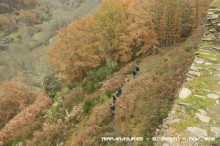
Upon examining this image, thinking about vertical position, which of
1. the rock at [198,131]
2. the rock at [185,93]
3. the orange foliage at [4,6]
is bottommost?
the orange foliage at [4,6]

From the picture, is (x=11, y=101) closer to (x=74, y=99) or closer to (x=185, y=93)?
(x=74, y=99)

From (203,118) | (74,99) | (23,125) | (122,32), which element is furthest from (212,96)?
(122,32)

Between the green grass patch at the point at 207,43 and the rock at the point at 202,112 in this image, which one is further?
the green grass patch at the point at 207,43

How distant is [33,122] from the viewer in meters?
34.7

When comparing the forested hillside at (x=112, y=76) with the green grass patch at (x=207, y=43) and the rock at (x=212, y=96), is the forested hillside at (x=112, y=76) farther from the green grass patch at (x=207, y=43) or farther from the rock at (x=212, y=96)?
the rock at (x=212, y=96)

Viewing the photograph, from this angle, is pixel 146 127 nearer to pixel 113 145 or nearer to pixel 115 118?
pixel 113 145

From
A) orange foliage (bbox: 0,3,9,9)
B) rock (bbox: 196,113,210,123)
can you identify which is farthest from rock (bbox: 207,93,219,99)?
orange foliage (bbox: 0,3,9,9)

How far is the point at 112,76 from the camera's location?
36406 mm

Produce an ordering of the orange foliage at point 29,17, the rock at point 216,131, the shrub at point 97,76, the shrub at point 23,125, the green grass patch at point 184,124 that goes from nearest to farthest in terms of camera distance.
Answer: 1. the rock at point 216,131
2. the green grass patch at point 184,124
3. the shrub at point 23,125
4. the shrub at point 97,76
5. the orange foliage at point 29,17

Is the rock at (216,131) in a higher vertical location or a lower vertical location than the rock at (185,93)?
lower

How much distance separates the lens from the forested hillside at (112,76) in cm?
2148

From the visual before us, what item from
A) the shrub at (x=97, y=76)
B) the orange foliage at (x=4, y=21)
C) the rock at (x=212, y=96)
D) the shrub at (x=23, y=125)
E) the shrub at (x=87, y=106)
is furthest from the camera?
the orange foliage at (x=4, y=21)

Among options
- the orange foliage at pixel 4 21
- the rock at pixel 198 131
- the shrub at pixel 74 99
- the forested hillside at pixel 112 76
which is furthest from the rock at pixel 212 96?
the orange foliage at pixel 4 21

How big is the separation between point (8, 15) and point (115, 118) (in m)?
178
